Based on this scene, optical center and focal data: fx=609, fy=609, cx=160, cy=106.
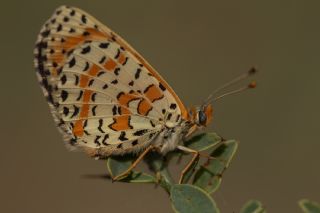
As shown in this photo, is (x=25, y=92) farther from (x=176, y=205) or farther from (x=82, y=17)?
(x=176, y=205)

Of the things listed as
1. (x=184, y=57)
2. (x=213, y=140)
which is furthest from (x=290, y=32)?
(x=213, y=140)

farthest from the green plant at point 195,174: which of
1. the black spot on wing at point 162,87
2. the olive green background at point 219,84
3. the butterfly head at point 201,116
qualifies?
the olive green background at point 219,84

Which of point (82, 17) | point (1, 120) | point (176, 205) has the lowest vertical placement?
point (1, 120)

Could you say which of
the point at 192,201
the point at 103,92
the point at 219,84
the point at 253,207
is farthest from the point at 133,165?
the point at 219,84

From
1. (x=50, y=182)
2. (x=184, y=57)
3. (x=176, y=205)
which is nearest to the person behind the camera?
(x=176, y=205)

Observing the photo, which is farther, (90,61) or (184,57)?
(184,57)

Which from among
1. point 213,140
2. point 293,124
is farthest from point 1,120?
point 213,140

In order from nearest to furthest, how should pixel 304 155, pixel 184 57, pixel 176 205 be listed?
pixel 176 205 < pixel 304 155 < pixel 184 57

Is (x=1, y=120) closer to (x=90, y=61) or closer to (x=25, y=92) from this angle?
(x=25, y=92)

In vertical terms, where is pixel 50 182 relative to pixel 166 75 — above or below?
below
